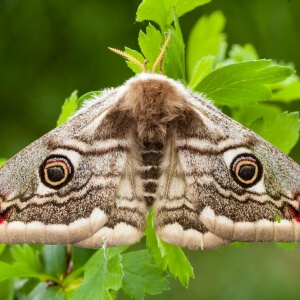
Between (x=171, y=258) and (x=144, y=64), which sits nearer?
(x=171, y=258)

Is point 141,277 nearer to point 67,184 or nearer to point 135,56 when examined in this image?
point 67,184

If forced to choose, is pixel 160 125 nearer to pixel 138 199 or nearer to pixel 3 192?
pixel 138 199

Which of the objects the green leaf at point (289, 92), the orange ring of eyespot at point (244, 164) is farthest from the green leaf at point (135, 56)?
the green leaf at point (289, 92)

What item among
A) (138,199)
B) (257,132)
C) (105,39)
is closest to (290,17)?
(105,39)

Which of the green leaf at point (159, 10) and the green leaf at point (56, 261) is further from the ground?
the green leaf at point (159, 10)

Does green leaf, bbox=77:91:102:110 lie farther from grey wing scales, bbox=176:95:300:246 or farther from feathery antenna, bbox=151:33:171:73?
grey wing scales, bbox=176:95:300:246

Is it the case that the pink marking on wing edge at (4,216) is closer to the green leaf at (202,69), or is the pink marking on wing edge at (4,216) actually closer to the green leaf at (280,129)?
the green leaf at (202,69)

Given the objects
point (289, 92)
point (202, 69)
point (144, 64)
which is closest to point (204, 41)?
point (289, 92)
